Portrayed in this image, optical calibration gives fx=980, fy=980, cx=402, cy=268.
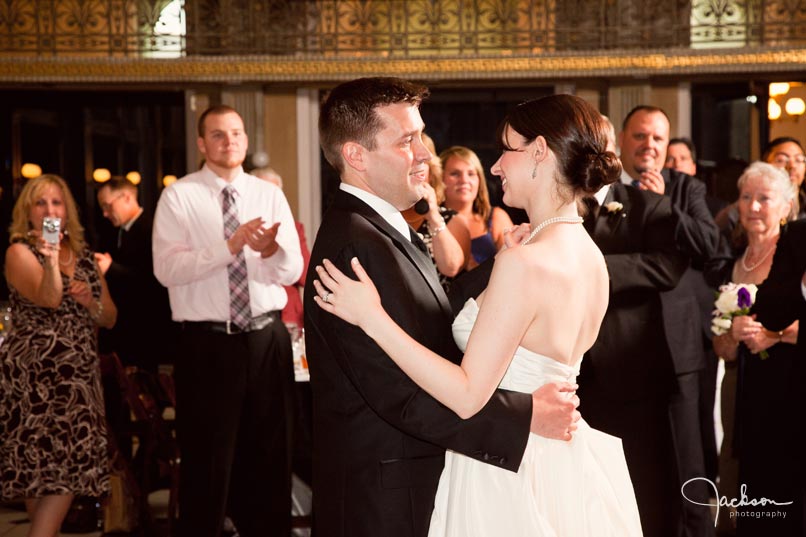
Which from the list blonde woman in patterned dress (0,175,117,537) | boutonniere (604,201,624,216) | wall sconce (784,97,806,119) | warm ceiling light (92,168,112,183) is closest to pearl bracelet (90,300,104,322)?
blonde woman in patterned dress (0,175,117,537)

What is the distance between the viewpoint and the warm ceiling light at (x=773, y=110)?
33.2 feet

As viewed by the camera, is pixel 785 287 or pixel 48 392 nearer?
pixel 785 287

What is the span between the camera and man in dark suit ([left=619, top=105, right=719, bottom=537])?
415cm

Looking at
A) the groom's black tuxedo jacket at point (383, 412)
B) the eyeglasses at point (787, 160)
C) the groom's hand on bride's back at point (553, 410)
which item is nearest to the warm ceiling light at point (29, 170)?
the eyeglasses at point (787, 160)

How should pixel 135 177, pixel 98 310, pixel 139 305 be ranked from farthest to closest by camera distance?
pixel 135 177
pixel 139 305
pixel 98 310

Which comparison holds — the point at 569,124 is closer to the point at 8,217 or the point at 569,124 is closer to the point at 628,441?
the point at 628,441

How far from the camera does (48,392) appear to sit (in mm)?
4539

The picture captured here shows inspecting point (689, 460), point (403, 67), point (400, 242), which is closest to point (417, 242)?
point (400, 242)

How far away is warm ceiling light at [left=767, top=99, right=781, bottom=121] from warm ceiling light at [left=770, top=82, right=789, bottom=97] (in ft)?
0.29

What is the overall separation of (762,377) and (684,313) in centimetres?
45

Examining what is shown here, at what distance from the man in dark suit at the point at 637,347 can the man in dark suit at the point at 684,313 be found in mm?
102

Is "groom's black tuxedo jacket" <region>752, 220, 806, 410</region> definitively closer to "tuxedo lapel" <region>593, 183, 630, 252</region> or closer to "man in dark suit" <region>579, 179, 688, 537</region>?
"man in dark suit" <region>579, 179, 688, 537</region>

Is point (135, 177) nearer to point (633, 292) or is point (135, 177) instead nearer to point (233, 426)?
point (233, 426)

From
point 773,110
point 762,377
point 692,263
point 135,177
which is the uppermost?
point 773,110
